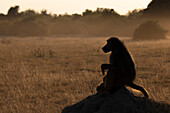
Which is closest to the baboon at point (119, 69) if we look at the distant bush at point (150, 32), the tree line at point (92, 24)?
the distant bush at point (150, 32)

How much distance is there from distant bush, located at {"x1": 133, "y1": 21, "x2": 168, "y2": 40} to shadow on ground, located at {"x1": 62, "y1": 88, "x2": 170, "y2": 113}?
28.5 metres

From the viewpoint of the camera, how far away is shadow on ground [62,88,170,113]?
11.4 feet

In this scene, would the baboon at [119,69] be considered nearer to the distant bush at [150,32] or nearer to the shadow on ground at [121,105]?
the shadow on ground at [121,105]

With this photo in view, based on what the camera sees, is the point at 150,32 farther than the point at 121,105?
Yes

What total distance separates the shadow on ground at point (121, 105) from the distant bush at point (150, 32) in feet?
93.5

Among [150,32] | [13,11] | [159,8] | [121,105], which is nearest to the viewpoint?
[121,105]

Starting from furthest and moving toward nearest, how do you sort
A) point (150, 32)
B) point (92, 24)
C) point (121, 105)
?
point (92, 24) → point (150, 32) → point (121, 105)

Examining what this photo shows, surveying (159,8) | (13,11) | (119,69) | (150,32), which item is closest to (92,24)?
(13,11)

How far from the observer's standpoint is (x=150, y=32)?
1226 inches

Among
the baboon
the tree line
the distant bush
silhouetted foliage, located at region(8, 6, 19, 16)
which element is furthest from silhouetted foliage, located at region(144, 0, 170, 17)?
silhouetted foliage, located at region(8, 6, 19, 16)

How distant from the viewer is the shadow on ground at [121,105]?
348 cm

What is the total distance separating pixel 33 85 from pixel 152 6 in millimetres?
32413

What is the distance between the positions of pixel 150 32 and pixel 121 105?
29013mm

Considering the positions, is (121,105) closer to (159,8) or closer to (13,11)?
(159,8)
